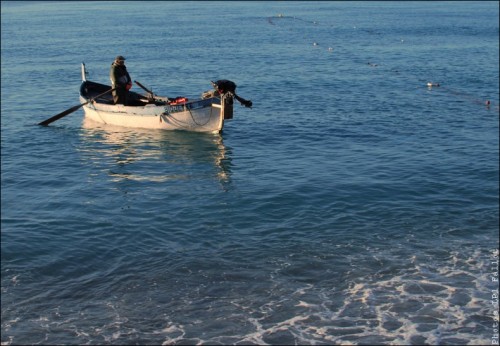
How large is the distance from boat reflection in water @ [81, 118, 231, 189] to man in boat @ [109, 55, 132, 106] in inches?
54.3

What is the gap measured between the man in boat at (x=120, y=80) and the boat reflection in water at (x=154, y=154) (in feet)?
4.53

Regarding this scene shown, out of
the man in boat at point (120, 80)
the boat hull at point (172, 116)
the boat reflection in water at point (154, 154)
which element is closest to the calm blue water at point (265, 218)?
the boat reflection in water at point (154, 154)

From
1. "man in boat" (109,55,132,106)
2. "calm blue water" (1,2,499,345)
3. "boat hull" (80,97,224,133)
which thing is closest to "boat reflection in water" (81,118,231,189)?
"calm blue water" (1,2,499,345)

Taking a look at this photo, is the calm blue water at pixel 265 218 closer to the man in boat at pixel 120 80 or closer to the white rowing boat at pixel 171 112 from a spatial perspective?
the white rowing boat at pixel 171 112

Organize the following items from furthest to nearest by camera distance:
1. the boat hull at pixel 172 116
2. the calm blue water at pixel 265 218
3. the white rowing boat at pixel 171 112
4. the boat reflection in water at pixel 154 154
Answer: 1. the boat hull at pixel 172 116
2. the white rowing boat at pixel 171 112
3. the boat reflection in water at pixel 154 154
4. the calm blue water at pixel 265 218

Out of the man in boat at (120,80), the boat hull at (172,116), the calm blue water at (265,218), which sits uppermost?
the man in boat at (120,80)

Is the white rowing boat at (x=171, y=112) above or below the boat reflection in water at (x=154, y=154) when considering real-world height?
above

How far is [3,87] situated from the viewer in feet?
135

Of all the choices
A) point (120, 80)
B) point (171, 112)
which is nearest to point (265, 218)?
point (171, 112)

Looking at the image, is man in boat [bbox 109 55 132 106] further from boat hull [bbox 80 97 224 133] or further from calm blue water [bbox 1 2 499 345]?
calm blue water [bbox 1 2 499 345]

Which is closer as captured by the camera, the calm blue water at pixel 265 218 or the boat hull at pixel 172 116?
the calm blue water at pixel 265 218

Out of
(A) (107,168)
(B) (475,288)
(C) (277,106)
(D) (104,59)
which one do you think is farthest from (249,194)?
(D) (104,59)

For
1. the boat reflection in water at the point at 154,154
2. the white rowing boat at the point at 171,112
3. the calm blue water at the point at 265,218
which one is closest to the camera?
the calm blue water at the point at 265,218

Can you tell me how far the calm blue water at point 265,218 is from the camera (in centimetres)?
1293
